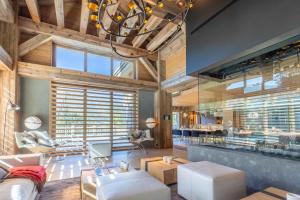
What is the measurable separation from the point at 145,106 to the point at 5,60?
485 cm

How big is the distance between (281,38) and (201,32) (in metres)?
1.73

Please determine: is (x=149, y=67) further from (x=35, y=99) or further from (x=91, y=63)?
(x=35, y=99)

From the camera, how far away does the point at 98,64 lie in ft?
22.7

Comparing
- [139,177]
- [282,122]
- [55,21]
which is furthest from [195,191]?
[55,21]

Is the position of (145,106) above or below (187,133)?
above

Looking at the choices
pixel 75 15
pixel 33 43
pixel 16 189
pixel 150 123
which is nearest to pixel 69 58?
pixel 33 43

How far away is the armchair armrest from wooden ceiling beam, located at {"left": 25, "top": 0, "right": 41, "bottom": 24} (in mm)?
3961

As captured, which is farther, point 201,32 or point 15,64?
point 15,64

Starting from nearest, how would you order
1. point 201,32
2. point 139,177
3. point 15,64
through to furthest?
point 139,177 → point 201,32 → point 15,64

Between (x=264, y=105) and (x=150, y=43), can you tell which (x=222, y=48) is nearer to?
(x=264, y=105)

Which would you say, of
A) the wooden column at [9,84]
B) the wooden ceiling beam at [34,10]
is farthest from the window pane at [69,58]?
the wooden column at [9,84]

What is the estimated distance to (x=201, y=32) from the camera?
3951 mm

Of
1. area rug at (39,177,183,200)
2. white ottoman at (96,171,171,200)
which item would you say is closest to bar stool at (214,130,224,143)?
area rug at (39,177,183,200)

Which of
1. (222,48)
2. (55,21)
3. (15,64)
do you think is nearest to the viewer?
(222,48)
